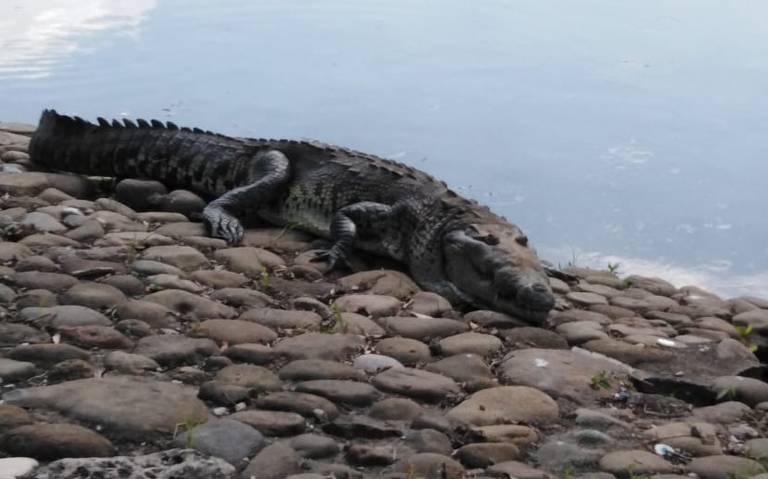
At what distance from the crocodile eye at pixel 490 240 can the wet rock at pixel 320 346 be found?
47.4 inches

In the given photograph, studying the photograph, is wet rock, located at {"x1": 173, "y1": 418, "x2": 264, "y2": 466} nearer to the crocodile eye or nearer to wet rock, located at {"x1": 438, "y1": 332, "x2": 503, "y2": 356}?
wet rock, located at {"x1": 438, "y1": 332, "x2": 503, "y2": 356}

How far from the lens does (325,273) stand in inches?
185

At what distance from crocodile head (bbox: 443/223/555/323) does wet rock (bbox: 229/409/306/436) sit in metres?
1.61

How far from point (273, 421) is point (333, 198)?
2.69 m

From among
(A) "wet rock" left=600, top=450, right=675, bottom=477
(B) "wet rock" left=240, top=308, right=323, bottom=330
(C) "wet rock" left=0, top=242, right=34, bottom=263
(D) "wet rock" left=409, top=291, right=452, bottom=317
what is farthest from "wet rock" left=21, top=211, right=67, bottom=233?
(A) "wet rock" left=600, top=450, right=675, bottom=477

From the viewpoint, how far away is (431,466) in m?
2.78

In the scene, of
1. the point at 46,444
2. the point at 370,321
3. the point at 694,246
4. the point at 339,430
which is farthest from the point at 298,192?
the point at 46,444

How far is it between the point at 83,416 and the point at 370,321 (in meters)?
1.38

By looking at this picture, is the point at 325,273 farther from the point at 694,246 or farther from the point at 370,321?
the point at 694,246

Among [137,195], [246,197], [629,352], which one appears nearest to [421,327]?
[629,352]

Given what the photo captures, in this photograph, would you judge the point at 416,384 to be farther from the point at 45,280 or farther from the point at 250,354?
the point at 45,280

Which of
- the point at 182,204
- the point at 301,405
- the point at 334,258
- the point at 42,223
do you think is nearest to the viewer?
the point at 301,405

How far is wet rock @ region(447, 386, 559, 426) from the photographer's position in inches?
125

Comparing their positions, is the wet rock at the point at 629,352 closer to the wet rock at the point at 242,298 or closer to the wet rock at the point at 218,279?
the wet rock at the point at 242,298
